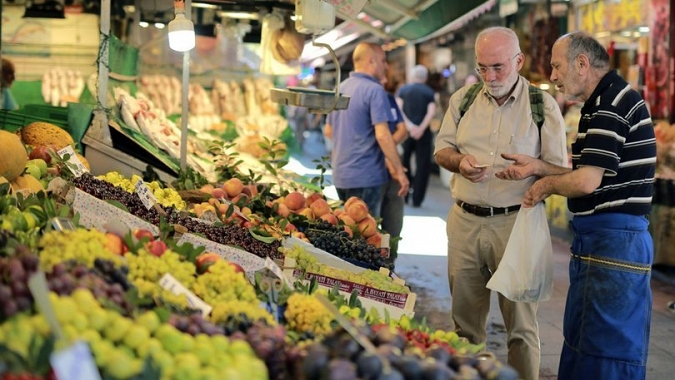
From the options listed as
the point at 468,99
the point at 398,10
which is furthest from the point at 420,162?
the point at 468,99

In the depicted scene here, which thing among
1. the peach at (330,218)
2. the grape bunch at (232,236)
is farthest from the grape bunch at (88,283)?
the peach at (330,218)

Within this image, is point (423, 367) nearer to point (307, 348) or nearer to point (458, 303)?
point (307, 348)

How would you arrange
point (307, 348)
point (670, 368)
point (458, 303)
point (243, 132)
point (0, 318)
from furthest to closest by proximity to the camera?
point (243, 132) → point (670, 368) → point (458, 303) → point (307, 348) → point (0, 318)

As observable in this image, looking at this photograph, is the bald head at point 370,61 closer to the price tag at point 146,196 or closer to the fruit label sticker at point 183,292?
the price tag at point 146,196

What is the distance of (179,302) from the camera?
8.60 feet

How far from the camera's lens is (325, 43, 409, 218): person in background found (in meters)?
7.11

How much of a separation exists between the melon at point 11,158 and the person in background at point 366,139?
10.2 feet

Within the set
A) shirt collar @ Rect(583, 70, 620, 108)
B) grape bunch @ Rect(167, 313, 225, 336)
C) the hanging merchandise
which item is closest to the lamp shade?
shirt collar @ Rect(583, 70, 620, 108)

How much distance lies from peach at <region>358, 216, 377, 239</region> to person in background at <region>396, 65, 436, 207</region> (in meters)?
8.61

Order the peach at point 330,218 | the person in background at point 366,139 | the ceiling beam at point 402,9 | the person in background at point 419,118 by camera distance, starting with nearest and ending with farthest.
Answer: the peach at point 330,218 < the person in background at point 366,139 < the ceiling beam at point 402,9 < the person in background at point 419,118

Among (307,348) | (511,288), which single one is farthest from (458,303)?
(307,348)

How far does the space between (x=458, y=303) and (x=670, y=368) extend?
182 cm

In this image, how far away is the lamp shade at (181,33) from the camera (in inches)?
212

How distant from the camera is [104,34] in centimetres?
611
